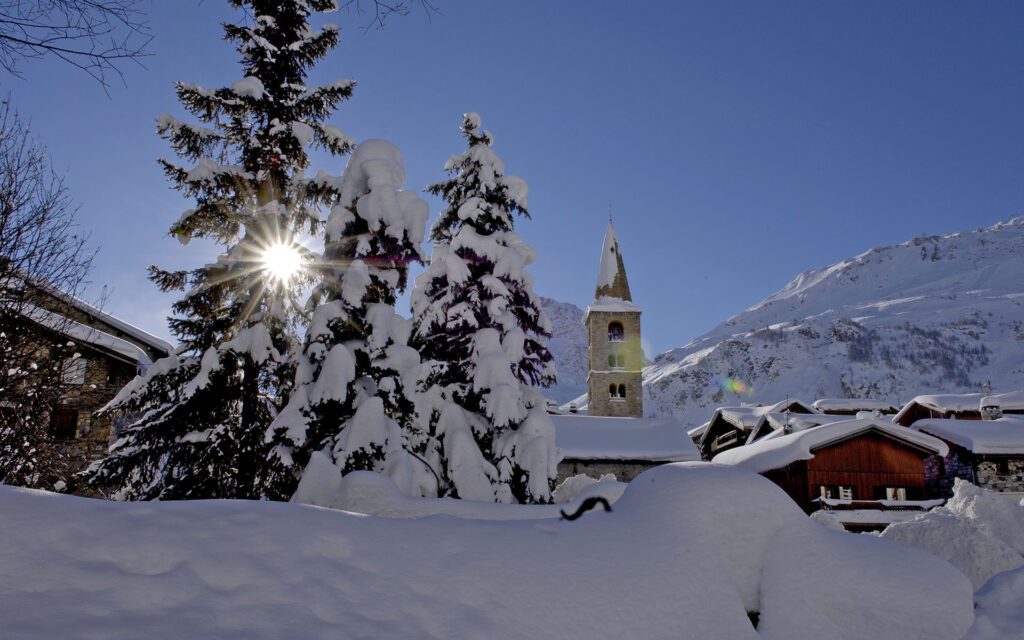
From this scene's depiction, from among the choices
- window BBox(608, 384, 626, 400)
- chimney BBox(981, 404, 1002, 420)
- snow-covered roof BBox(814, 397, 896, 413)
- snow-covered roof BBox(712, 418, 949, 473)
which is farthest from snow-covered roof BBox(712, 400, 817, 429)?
chimney BBox(981, 404, 1002, 420)

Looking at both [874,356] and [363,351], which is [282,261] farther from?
[874,356]

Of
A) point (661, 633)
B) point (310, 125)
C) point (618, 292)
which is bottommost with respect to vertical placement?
point (661, 633)

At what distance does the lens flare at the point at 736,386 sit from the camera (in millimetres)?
148450

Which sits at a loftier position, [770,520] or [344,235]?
[344,235]

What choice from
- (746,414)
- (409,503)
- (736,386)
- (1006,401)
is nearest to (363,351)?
(409,503)

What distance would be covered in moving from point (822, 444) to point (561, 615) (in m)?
27.8

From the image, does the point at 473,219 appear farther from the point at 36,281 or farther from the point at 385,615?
the point at 385,615

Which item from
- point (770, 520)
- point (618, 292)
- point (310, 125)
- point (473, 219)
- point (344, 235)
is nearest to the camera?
point (770, 520)

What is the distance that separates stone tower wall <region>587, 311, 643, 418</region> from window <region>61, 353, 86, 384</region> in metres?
33.0

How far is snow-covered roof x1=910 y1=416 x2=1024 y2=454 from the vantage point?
29562 millimetres

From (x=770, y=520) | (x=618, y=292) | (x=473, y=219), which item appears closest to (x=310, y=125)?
(x=473, y=219)

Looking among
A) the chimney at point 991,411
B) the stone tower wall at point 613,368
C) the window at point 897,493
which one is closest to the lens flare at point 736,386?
the chimney at point 991,411

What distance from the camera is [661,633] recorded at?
4.16 meters

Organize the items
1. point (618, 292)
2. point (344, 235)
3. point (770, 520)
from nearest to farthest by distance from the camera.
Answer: point (770, 520) → point (344, 235) → point (618, 292)
